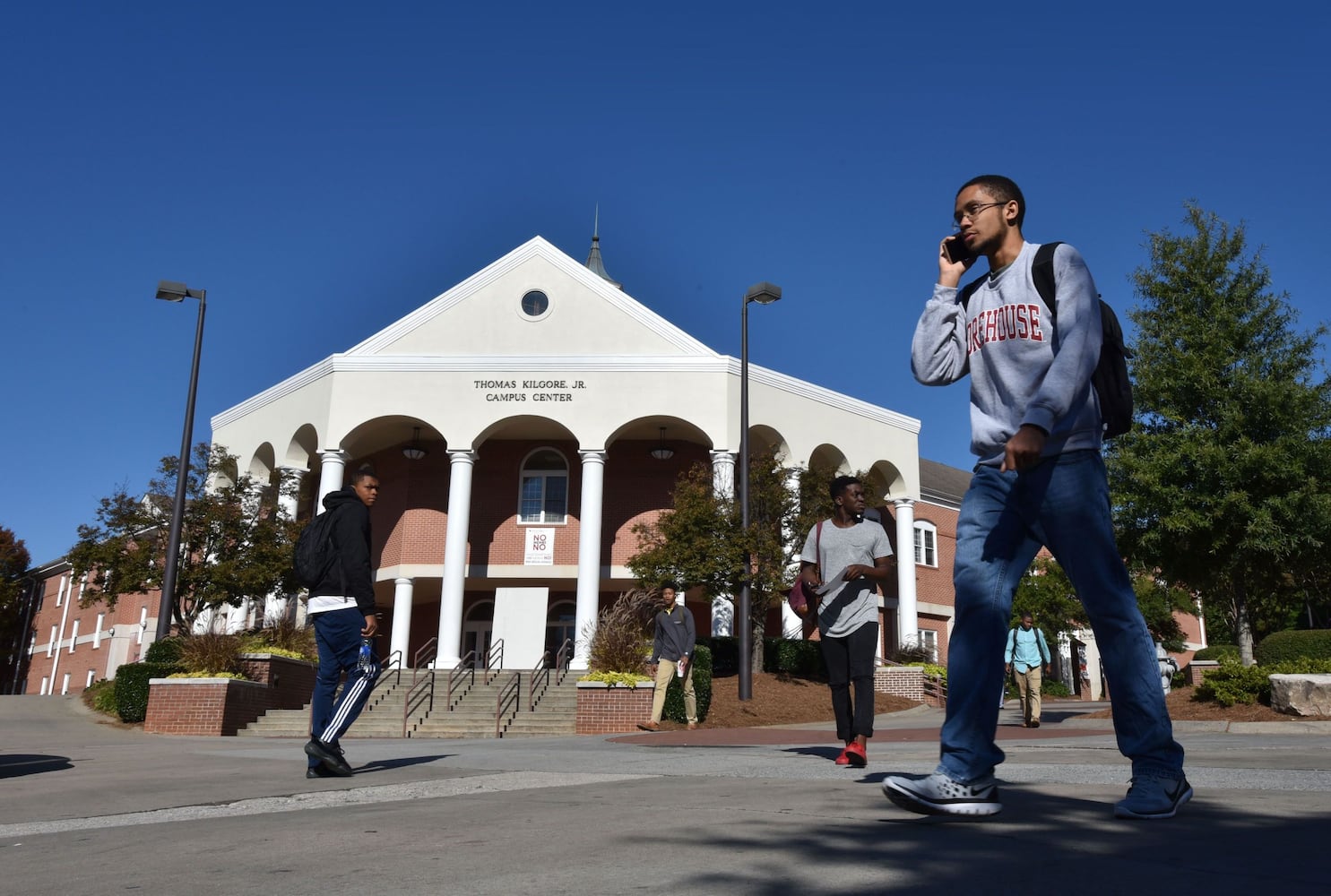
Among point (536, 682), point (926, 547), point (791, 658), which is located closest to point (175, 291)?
point (536, 682)

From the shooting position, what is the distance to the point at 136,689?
18.0m

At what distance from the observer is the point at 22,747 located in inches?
484

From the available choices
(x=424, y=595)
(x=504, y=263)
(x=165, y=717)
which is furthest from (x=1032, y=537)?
(x=424, y=595)

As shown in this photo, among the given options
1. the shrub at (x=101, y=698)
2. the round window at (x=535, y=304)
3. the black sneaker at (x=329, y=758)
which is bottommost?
the shrub at (x=101, y=698)

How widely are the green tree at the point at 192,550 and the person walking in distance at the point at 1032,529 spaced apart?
67.8ft

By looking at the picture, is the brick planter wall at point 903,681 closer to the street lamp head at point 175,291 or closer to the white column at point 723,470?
the white column at point 723,470

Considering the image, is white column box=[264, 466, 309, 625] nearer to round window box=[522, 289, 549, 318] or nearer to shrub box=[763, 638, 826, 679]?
round window box=[522, 289, 549, 318]

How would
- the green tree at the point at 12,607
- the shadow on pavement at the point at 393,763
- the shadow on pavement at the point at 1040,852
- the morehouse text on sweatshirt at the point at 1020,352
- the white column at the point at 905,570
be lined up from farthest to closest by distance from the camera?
the green tree at the point at 12,607
the white column at the point at 905,570
the shadow on pavement at the point at 393,763
the morehouse text on sweatshirt at the point at 1020,352
the shadow on pavement at the point at 1040,852

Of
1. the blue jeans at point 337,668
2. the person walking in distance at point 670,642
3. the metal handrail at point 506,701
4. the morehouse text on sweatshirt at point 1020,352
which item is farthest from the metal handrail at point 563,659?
the morehouse text on sweatshirt at point 1020,352

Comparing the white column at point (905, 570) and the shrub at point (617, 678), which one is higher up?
the white column at point (905, 570)

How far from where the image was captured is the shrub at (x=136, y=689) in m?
17.9

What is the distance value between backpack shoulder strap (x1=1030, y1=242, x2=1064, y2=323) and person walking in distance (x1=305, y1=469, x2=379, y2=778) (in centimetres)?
427

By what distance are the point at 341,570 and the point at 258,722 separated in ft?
41.4

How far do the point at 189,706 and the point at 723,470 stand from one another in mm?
13550
